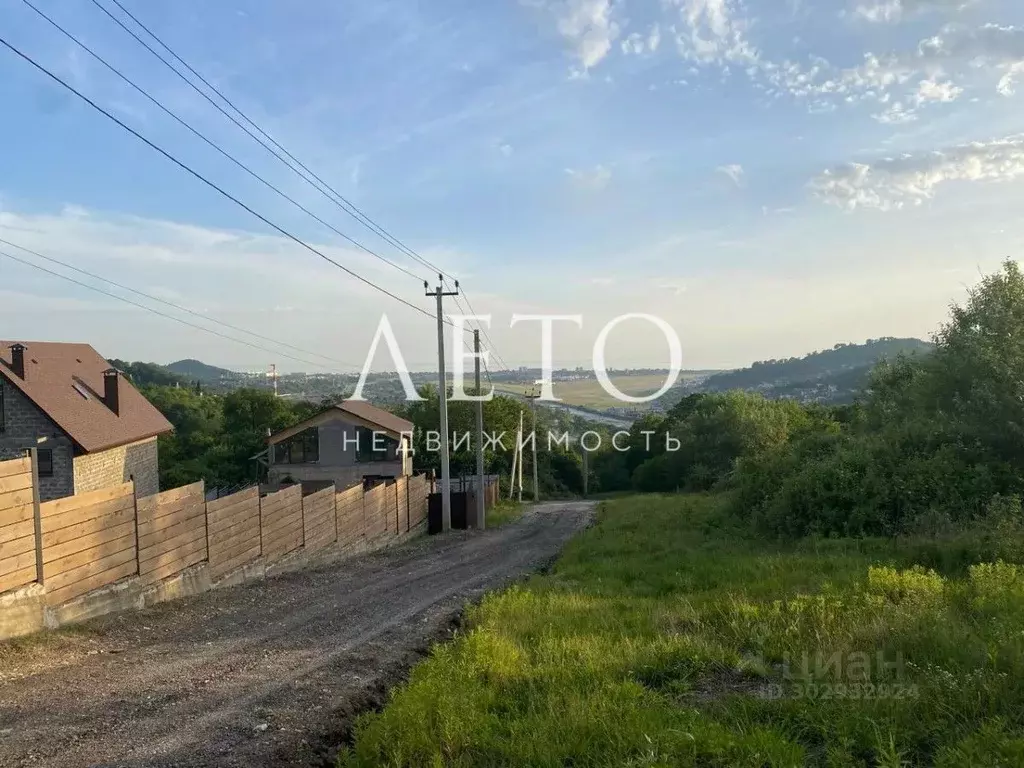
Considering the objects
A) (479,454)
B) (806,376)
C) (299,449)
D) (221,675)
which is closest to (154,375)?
(299,449)

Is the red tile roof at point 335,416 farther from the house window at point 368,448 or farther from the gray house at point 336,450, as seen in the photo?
the house window at point 368,448

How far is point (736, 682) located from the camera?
467 cm

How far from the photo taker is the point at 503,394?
154 feet

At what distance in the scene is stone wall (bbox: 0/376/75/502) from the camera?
77.2 feet

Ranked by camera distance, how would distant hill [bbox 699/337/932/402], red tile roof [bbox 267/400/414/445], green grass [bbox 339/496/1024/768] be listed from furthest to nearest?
distant hill [bbox 699/337/932/402] → red tile roof [bbox 267/400/414/445] → green grass [bbox 339/496/1024/768]

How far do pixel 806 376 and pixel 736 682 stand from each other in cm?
7509

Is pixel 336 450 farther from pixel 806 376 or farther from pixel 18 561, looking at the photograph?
pixel 806 376

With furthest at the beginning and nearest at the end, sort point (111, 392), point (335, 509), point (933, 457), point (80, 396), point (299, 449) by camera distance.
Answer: point (299, 449), point (111, 392), point (80, 396), point (335, 509), point (933, 457)

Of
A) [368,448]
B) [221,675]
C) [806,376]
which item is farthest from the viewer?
[806,376]

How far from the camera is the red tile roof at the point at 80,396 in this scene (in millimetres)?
24156

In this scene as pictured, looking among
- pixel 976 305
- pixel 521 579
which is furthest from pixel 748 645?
pixel 976 305

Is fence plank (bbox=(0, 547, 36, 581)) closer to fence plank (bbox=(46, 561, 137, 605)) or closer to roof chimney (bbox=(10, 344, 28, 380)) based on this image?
fence plank (bbox=(46, 561, 137, 605))

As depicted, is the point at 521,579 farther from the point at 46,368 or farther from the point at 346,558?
the point at 46,368

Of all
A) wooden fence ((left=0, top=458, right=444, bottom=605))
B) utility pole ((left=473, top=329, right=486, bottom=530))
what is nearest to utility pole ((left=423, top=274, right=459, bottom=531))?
utility pole ((left=473, top=329, right=486, bottom=530))
